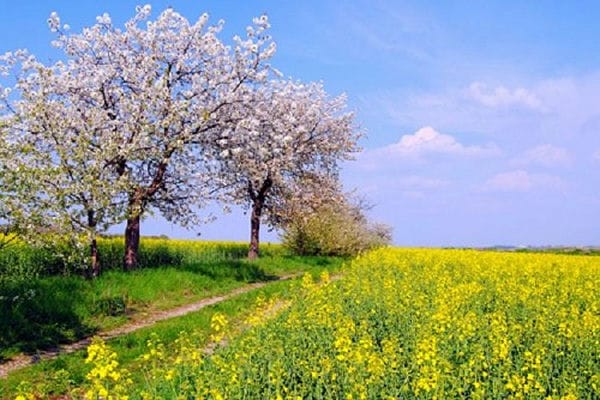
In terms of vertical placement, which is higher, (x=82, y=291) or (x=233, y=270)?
(x=233, y=270)

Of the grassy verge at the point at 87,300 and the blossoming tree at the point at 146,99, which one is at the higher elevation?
the blossoming tree at the point at 146,99

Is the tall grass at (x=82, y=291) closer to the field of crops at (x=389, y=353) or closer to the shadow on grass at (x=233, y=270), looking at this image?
the shadow on grass at (x=233, y=270)

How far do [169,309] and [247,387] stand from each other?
11.4 metres

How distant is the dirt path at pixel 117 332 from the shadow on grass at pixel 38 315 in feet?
0.98

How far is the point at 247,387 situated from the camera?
7.31m

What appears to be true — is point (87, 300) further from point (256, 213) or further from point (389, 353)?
point (256, 213)

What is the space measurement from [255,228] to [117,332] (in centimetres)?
1958

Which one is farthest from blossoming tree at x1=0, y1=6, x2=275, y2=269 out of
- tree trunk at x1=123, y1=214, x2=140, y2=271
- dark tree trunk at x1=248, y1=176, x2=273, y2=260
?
dark tree trunk at x1=248, y1=176, x2=273, y2=260

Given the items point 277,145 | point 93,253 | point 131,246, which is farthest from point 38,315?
point 277,145

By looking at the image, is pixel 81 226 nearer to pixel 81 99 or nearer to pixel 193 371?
pixel 81 99

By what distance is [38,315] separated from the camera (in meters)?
14.4

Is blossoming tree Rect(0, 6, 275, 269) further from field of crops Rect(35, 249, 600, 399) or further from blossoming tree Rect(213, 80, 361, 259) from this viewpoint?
field of crops Rect(35, 249, 600, 399)

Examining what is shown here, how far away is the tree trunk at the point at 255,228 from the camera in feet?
111

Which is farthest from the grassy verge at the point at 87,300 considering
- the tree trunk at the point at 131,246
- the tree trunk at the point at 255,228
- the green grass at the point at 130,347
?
the tree trunk at the point at 255,228
